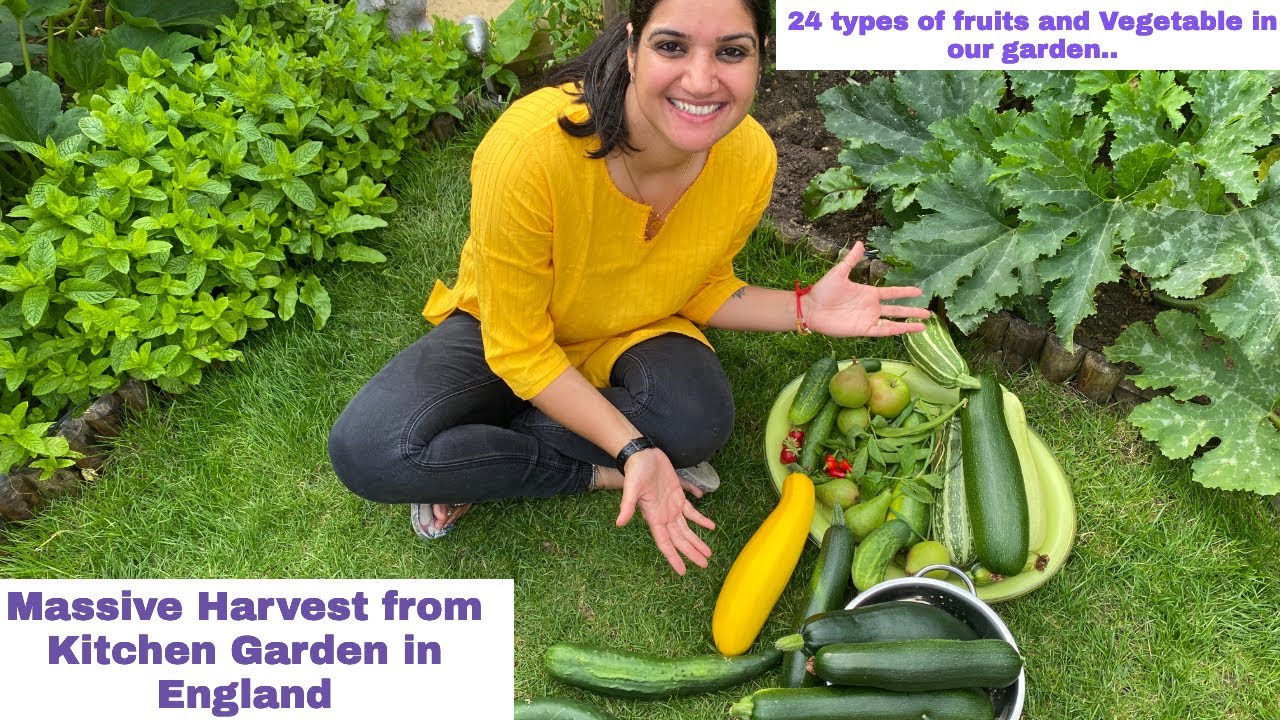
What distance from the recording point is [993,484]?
9.34 ft

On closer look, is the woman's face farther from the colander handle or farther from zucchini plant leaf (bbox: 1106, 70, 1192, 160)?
zucchini plant leaf (bbox: 1106, 70, 1192, 160)

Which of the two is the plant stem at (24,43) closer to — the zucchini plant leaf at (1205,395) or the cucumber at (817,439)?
the cucumber at (817,439)

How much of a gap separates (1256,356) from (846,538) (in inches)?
50.0

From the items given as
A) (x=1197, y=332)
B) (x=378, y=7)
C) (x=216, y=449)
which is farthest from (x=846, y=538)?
(x=378, y=7)

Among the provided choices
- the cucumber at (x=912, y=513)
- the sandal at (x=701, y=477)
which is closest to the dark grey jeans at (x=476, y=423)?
the sandal at (x=701, y=477)

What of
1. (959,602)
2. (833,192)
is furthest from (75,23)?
(959,602)

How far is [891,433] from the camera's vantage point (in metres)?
3.04

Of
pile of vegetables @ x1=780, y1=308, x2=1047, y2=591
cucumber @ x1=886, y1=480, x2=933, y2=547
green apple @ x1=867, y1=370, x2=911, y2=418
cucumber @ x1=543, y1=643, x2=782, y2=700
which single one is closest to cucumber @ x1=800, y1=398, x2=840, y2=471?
pile of vegetables @ x1=780, y1=308, x2=1047, y2=591

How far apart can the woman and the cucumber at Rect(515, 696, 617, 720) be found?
19.1 inches

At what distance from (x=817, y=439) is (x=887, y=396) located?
0.25 metres

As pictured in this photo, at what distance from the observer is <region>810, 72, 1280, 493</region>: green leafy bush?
283 cm

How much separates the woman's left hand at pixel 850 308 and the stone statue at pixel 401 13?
2217 mm

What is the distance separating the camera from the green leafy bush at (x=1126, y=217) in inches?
111

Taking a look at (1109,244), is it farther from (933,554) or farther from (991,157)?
(933,554)
